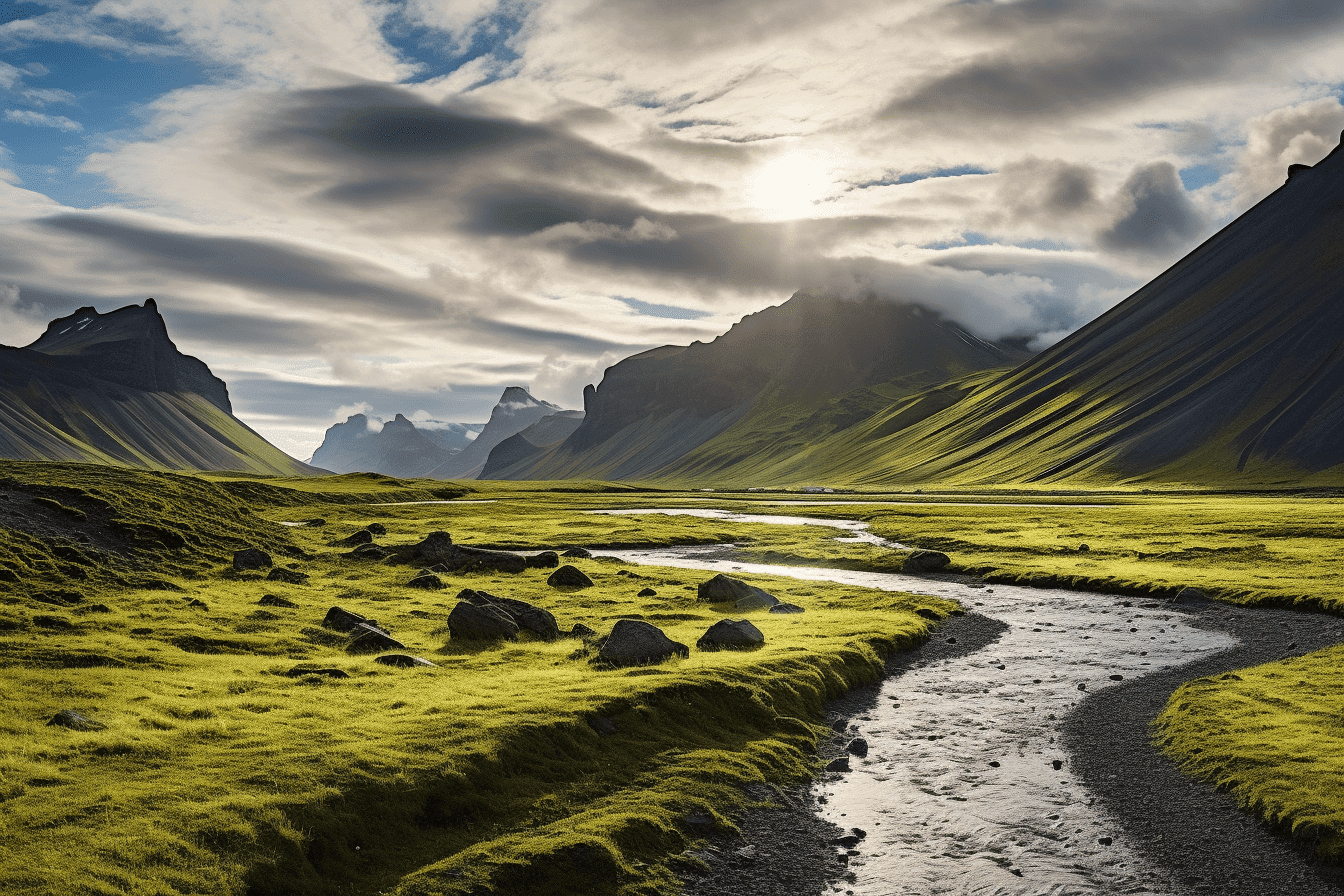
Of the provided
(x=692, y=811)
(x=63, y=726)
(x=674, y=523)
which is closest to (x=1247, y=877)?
(x=692, y=811)

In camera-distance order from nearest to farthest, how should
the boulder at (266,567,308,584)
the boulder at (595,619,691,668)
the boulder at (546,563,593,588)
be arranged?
1. the boulder at (595,619,691,668)
2. the boulder at (266,567,308,584)
3. the boulder at (546,563,593,588)

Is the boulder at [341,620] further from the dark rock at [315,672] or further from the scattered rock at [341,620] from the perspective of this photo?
the dark rock at [315,672]

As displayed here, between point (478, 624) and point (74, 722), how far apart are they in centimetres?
1797

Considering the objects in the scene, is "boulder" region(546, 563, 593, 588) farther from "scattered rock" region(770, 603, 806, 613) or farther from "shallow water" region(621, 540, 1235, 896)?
"shallow water" region(621, 540, 1235, 896)

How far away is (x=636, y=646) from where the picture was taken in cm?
3600

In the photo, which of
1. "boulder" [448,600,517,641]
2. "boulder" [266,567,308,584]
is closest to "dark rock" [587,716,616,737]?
"boulder" [448,600,517,641]

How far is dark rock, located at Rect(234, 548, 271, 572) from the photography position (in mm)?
57094

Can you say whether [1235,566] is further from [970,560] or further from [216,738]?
[216,738]

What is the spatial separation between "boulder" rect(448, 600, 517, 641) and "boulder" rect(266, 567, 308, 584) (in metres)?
20.0

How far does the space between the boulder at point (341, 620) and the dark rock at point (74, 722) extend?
15.7 metres

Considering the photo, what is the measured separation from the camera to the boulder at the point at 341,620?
132ft

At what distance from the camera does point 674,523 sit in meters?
124

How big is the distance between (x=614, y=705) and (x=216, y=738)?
11.9m

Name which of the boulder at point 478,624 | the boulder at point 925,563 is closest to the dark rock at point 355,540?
the boulder at point 478,624
